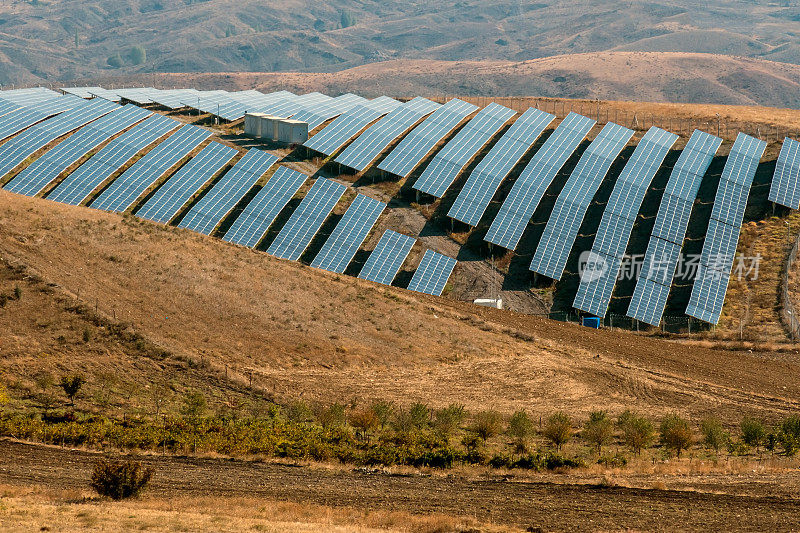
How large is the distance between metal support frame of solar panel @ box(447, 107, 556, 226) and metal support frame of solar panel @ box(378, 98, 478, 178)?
5604 mm

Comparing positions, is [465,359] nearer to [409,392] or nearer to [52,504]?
[409,392]

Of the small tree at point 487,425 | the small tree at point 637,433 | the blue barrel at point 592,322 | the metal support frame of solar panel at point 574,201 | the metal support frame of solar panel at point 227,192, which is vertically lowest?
the small tree at point 487,425

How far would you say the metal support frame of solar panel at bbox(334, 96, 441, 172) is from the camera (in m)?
77.2

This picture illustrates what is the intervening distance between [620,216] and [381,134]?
2536 centimetres

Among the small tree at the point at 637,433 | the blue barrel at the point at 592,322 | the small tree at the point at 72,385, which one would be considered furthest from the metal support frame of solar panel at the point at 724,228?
the small tree at the point at 72,385

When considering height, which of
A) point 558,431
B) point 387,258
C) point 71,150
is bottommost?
point 558,431

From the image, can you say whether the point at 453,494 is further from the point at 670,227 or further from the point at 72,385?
the point at 670,227

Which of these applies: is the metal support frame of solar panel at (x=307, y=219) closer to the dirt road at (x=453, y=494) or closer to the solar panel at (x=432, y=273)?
the solar panel at (x=432, y=273)

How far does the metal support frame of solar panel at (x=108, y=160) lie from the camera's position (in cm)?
7006

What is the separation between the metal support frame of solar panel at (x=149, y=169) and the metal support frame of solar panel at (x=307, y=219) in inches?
513

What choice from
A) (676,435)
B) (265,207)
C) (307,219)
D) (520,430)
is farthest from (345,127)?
(676,435)

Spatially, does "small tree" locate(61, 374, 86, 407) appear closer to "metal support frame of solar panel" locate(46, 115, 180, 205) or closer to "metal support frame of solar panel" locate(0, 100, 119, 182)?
"metal support frame of solar panel" locate(46, 115, 180, 205)

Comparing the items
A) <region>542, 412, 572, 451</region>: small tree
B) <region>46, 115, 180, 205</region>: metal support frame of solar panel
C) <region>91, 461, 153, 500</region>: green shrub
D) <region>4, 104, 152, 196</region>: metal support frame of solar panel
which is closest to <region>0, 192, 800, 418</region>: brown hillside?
<region>542, 412, 572, 451</region>: small tree

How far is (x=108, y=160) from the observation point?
75250 millimetres
